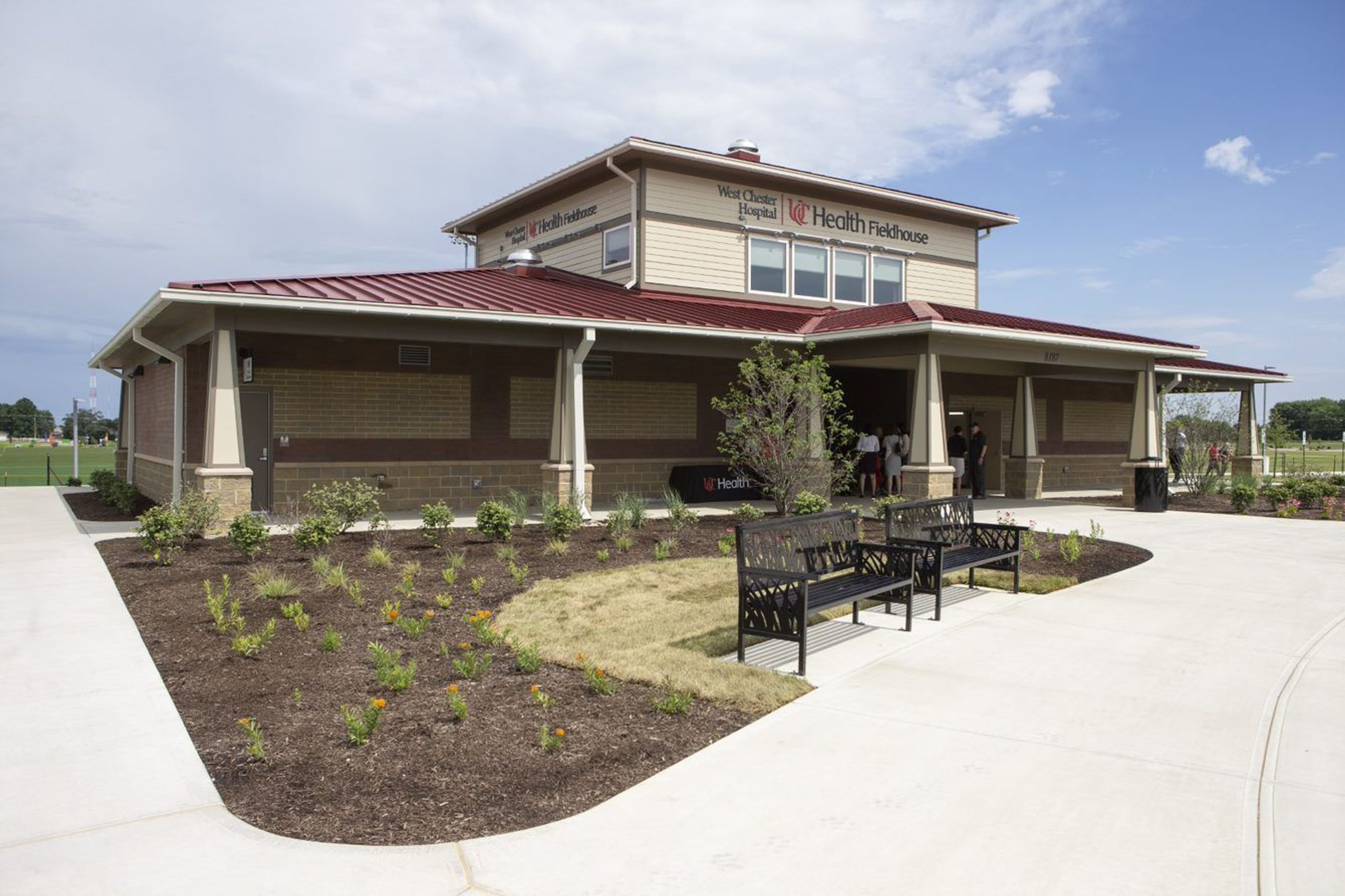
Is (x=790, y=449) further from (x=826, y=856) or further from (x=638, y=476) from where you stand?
(x=826, y=856)

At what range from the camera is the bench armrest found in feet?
22.0

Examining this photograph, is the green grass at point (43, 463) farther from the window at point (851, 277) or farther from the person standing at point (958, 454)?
the person standing at point (958, 454)

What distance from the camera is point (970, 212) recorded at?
24.7m

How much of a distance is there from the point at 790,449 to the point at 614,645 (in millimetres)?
8559

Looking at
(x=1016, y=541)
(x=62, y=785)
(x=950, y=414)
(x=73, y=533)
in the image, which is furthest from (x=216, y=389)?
(x=950, y=414)

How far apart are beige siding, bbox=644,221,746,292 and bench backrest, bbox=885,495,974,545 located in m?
11.0

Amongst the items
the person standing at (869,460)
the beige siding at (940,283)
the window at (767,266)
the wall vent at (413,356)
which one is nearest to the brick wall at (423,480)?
the wall vent at (413,356)

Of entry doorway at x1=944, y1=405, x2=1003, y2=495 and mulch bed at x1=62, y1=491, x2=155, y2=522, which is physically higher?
entry doorway at x1=944, y1=405, x2=1003, y2=495

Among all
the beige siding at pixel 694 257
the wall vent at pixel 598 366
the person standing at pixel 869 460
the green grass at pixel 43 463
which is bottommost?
the green grass at pixel 43 463

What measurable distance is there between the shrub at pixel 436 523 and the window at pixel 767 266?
36.5 ft

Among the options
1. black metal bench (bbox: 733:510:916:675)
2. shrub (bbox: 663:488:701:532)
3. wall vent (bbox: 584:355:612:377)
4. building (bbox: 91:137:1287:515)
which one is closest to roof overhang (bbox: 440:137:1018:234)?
building (bbox: 91:137:1287:515)

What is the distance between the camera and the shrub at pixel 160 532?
37.9ft

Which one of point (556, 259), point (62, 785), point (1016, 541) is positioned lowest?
point (62, 785)

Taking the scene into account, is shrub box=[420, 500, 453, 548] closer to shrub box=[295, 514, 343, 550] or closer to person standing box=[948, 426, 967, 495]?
shrub box=[295, 514, 343, 550]
